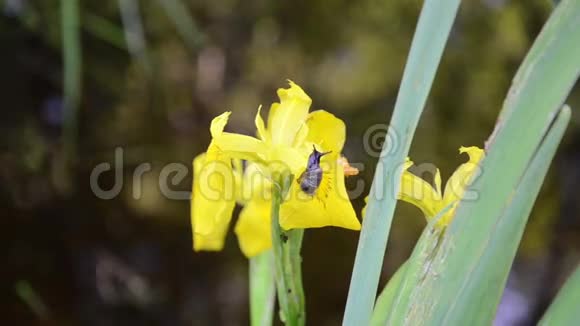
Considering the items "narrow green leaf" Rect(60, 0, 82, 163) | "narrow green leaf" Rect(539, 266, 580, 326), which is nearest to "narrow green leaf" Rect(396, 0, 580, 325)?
"narrow green leaf" Rect(539, 266, 580, 326)

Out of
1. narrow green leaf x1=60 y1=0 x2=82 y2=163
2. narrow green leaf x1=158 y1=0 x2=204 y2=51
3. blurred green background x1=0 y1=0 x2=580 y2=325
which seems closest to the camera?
narrow green leaf x1=60 y1=0 x2=82 y2=163

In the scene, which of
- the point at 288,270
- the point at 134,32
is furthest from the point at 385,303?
the point at 134,32

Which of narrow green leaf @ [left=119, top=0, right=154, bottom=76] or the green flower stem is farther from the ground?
narrow green leaf @ [left=119, top=0, right=154, bottom=76]

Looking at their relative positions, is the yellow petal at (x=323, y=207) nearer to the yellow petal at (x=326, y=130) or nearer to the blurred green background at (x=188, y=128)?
the yellow petal at (x=326, y=130)

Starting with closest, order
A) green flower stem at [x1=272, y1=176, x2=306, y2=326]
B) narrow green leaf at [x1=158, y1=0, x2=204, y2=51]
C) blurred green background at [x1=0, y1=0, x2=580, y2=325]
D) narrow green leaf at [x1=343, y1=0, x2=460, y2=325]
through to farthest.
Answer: narrow green leaf at [x1=343, y1=0, x2=460, y2=325] → green flower stem at [x1=272, y1=176, x2=306, y2=326] → narrow green leaf at [x1=158, y1=0, x2=204, y2=51] → blurred green background at [x1=0, y1=0, x2=580, y2=325]

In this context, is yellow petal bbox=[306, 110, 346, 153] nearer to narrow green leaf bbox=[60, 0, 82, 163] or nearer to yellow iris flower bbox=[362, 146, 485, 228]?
yellow iris flower bbox=[362, 146, 485, 228]

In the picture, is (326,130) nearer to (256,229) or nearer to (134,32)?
(256,229)
